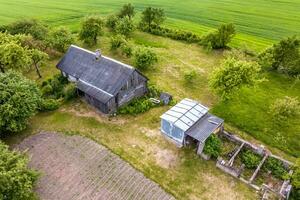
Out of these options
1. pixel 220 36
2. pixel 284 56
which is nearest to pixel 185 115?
pixel 284 56

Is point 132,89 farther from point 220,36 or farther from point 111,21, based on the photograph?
point 111,21

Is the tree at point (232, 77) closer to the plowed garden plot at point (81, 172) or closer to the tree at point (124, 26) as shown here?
the plowed garden plot at point (81, 172)

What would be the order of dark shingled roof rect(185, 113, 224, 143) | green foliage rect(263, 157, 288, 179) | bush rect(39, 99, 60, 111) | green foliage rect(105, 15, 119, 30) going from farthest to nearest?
green foliage rect(105, 15, 119, 30) < bush rect(39, 99, 60, 111) < dark shingled roof rect(185, 113, 224, 143) < green foliage rect(263, 157, 288, 179)

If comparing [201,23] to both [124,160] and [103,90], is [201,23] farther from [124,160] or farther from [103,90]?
[124,160]

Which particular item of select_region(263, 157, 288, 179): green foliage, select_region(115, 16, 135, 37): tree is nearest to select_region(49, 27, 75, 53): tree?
select_region(115, 16, 135, 37): tree

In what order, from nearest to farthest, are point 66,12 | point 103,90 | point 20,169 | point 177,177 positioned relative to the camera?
point 20,169
point 177,177
point 103,90
point 66,12

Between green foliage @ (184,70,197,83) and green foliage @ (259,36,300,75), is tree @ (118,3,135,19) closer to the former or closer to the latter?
green foliage @ (184,70,197,83)

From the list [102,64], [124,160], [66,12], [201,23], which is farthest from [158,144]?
[66,12]
